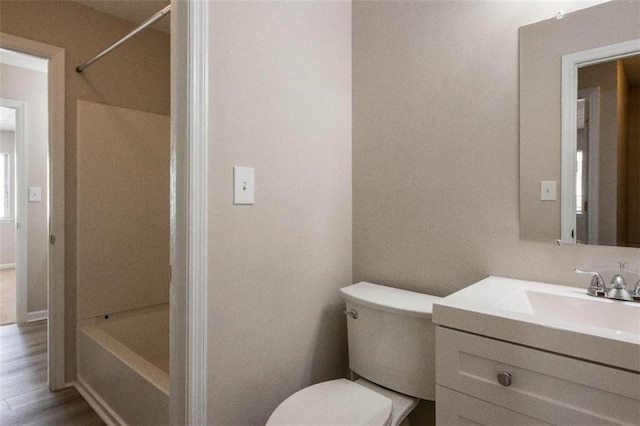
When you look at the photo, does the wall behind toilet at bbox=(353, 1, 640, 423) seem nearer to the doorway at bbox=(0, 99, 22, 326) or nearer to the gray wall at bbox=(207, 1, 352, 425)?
the gray wall at bbox=(207, 1, 352, 425)

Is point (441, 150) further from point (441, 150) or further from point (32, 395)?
point (32, 395)

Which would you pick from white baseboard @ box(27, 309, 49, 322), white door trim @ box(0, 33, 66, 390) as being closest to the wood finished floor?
white door trim @ box(0, 33, 66, 390)

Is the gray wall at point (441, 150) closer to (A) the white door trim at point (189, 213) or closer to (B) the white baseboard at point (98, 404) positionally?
(A) the white door trim at point (189, 213)

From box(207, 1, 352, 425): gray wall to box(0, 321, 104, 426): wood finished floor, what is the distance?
1.25 m

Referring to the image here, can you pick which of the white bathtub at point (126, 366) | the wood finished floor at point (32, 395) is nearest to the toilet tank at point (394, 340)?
the white bathtub at point (126, 366)

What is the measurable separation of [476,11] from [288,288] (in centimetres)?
126

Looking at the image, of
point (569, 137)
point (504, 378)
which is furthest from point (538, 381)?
point (569, 137)

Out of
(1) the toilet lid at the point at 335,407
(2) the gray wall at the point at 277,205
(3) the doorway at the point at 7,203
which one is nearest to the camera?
(1) the toilet lid at the point at 335,407

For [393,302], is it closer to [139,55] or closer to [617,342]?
[617,342]

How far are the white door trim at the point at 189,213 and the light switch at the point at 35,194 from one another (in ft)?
Answer: 10.9

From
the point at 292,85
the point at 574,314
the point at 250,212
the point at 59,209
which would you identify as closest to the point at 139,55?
the point at 59,209

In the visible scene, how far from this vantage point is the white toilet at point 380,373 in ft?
3.79

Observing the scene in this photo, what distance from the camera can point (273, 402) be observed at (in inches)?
54.1

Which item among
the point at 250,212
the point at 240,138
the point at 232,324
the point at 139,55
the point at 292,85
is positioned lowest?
the point at 232,324
